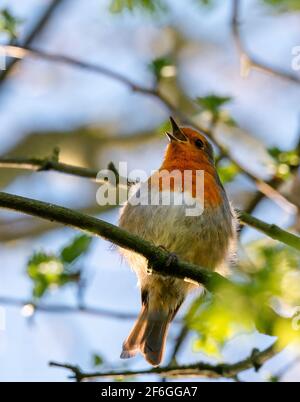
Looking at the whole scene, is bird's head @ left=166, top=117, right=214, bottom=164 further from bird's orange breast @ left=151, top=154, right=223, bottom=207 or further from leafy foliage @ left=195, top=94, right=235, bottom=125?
leafy foliage @ left=195, top=94, right=235, bottom=125

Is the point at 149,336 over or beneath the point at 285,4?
beneath

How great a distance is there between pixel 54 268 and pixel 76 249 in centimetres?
46

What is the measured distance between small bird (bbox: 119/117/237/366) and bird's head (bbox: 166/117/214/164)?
24 cm

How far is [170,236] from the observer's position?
20.1 ft

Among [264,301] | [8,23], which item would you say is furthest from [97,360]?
[264,301]

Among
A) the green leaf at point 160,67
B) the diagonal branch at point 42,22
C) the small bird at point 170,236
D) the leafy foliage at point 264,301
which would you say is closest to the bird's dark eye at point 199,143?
the small bird at point 170,236

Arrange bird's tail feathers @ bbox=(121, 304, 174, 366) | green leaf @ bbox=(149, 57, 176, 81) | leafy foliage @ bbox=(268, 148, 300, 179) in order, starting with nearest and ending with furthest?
1. bird's tail feathers @ bbox=(121, 304, 174, 366)
2. leafy foliage @ bbox=(268, 148, 300, 179)
3. green leaf @ bbox=(149, 57, 176, 81)

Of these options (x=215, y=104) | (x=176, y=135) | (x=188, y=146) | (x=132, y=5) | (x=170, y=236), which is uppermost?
(x=132, y=5)

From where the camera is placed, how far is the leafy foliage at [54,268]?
6.23m

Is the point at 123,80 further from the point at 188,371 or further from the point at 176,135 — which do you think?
the point at 188,371

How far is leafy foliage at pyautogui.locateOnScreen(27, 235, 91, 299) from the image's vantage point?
6227mm

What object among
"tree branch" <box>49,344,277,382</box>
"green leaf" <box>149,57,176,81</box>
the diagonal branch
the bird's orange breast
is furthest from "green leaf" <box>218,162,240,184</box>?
the diagonal branch

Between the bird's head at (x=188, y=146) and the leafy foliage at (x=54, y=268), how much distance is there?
144cm

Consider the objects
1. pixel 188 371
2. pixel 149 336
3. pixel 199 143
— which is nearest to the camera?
pixel 188 371
